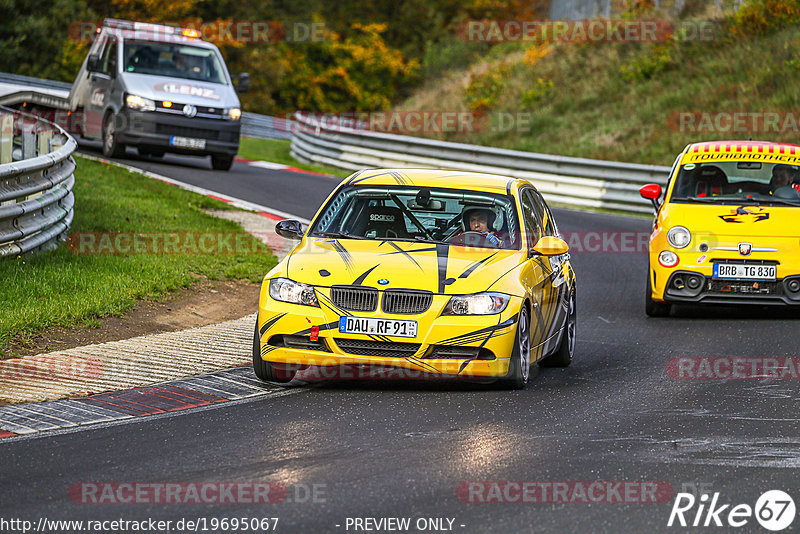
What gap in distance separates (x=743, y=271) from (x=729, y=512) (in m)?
7.37

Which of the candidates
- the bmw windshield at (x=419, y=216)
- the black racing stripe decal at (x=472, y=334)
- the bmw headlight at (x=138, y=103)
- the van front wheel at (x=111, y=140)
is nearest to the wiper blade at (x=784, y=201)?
the bmw windshield at (x=419, y=216)

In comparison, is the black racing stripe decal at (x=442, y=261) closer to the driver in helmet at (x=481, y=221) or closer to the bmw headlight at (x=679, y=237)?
the driver in helmet at (x=481, y=221)

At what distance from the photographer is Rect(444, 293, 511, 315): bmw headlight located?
8.54m

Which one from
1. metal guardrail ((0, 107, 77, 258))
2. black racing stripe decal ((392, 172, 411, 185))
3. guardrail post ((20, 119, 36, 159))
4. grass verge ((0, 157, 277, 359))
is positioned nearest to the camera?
black racing stripe decal ((392, 172, 411, 185))

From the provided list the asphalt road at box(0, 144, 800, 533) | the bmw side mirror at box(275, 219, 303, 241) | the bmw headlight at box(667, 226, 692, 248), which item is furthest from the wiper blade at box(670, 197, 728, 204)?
Answer: the bmw side mirror at box(275, 219, 303, 241)

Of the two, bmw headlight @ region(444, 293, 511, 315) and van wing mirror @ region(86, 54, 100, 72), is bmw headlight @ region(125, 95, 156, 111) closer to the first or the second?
van wing mirror @ region(86, 54, 100, 72)

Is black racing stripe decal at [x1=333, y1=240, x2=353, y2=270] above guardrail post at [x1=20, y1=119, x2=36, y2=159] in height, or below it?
above

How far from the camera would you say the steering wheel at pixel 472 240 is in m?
9.47

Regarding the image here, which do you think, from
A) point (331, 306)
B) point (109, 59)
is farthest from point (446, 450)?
point (109, 59)

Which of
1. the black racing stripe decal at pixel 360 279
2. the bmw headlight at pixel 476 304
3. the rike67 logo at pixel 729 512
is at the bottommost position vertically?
the rike67 logo at pixel 729 512

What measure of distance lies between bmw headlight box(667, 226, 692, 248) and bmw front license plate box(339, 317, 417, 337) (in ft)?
17.7

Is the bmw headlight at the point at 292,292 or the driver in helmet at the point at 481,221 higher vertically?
the driver in helmet at the point at 481,221

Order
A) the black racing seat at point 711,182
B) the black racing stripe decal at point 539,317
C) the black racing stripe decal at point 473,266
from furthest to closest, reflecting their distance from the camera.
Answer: the black racing seat at point 711,182 → the black racing stripe decal at point 539,317 → the black racing stripe decal at point 473,266

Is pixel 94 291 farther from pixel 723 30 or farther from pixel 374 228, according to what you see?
pixel 723 30
